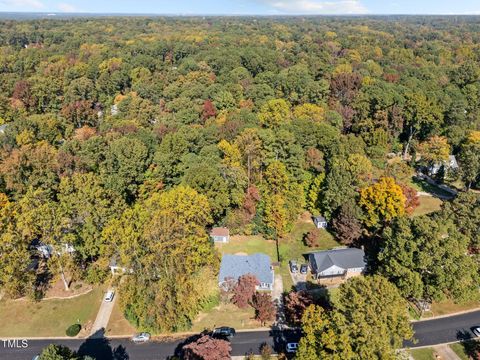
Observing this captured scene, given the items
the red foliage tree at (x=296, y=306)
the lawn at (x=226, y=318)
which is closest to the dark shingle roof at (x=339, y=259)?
the red foliage tree at (x=296, y=306)

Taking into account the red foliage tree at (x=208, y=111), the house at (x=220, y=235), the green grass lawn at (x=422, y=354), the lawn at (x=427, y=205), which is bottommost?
the green grass lawn at (x=422, y=354)

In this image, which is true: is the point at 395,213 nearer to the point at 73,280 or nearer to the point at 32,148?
the point at 73,280

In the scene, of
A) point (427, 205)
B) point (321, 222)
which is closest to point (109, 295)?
point (321, 222)

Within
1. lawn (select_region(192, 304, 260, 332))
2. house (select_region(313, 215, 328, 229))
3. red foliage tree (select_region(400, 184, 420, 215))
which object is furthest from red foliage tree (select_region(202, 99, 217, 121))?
lawn (select_region(192, 304, 260, 332))

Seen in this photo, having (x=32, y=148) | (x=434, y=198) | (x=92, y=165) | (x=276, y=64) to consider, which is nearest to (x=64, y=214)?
(x=92, y=165)

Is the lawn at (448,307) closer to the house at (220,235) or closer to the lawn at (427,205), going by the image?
the lawn at (427,205)


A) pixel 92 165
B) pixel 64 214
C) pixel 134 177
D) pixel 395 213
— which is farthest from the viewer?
pixel 92 165

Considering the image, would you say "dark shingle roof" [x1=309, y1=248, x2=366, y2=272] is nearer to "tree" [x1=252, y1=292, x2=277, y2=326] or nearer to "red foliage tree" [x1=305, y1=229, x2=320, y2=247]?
"red foliage tree" [x1=305, y1=229, x2=320, y2=247]
